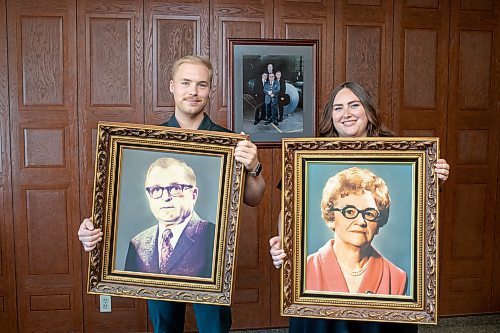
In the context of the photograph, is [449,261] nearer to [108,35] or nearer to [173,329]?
[173,329]

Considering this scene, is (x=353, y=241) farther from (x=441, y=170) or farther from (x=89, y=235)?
(x=89, y=235)

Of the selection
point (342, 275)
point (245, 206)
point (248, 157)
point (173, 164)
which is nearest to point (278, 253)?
point (342, 275)

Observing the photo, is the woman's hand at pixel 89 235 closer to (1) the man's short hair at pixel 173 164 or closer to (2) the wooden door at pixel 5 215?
(1) the man's short hair at pixel 173 164

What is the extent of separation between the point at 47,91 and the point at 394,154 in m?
2.27

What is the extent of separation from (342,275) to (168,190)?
2.01ft

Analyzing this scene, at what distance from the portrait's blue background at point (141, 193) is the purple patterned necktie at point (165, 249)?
0.06 meters

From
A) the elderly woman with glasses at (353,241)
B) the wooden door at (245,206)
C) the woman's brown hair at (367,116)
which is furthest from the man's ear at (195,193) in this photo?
the wooden door at (245,206)

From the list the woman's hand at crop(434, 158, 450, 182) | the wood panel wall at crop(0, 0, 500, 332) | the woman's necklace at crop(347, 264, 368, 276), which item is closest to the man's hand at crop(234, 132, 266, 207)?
the woman's necklace at crop(347, 264, 368, 276)

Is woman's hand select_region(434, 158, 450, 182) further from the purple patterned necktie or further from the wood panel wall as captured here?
the wood panel wall

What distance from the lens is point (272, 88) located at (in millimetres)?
3102

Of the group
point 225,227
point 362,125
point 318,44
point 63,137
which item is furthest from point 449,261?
point 63,137

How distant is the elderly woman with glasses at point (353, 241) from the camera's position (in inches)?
57.6

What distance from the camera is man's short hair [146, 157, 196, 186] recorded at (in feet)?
4.99

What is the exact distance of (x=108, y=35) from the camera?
2947 millimetres
